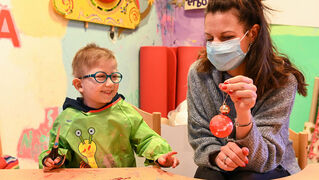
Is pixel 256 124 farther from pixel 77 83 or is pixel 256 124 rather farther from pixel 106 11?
pixel 106 11

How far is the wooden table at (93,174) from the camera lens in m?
0.85

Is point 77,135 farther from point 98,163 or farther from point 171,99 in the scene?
point 171,99

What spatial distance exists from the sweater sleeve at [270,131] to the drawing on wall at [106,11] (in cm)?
149

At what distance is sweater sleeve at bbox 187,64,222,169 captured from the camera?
1.20 m

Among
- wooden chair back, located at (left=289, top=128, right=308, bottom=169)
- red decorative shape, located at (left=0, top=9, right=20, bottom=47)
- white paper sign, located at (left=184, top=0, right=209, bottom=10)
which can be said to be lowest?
wooden chair back, located at (left=289, top=128, right=308, bottom=169)

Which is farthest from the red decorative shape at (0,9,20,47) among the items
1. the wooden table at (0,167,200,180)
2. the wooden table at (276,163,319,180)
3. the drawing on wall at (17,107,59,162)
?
the wooden table at (276,163,319,180)

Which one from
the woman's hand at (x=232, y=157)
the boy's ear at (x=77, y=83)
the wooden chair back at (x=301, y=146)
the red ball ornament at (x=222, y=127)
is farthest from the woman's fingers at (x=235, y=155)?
the boy's ear at (x=77, y=83)

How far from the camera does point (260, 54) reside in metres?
1.21

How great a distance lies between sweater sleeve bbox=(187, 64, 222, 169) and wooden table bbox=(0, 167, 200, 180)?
0.37 meters

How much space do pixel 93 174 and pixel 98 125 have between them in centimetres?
36

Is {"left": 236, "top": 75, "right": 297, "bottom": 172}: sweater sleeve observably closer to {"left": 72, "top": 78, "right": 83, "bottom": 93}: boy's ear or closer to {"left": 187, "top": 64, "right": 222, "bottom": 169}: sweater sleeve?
{"left": 187, "top": 64, "right": 222, "bottom": 169}: sweater sleeve

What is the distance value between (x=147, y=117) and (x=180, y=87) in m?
1.58

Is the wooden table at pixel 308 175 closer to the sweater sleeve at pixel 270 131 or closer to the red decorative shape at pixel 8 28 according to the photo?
the sweater sleeve at pixel 270 131

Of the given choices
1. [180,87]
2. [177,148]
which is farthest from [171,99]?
[177,148]
